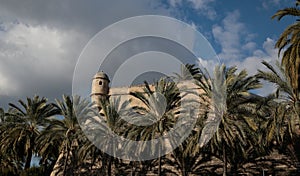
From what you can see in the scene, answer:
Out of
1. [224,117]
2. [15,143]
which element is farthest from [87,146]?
[224,117]

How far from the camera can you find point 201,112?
68.0ft

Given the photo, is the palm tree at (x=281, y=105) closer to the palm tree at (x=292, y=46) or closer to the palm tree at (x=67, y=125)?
the palm tree at (x=292, y=46)

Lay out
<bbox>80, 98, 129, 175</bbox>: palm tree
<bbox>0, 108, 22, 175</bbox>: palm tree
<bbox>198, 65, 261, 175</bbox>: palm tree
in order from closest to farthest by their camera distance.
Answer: <bbox>198, 65, 261, 175</bbox>: palm tree → <bbox>80, 98, 129, 175</bbox>: palm tree → <bbox>0, 108, 22, 175</bbox>: palm tree

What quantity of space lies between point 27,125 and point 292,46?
20.9 m

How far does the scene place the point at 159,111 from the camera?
22.5 meters

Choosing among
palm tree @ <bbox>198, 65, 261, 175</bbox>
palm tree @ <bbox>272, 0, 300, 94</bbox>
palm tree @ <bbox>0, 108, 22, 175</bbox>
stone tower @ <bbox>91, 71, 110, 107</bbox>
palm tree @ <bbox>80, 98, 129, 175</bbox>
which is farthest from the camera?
stone tower @ <bbox>91, 71, 110, 107</bbox>

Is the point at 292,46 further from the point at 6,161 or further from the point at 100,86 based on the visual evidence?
the point at 100,86

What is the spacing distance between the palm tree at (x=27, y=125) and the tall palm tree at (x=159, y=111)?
841 centimetres

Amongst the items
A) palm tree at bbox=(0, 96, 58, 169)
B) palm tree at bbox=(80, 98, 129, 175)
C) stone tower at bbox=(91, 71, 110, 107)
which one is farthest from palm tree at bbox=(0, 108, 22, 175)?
stone tower at bbox=(91, 71, 110, 107)

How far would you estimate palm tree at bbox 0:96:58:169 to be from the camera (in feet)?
89.2

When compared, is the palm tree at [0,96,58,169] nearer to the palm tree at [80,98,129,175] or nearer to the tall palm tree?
the palm tree at [80,98,129,175]

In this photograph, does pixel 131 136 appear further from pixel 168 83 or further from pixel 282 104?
pixel 282 104

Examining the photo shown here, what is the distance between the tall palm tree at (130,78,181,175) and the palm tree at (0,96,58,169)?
27.6 feet

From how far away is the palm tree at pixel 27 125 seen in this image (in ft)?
89.2
